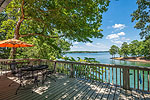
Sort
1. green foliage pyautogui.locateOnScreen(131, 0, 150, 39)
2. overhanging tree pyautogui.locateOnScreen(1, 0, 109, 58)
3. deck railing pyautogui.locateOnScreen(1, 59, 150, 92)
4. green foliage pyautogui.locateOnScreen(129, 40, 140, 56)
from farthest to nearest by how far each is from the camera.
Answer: green foliage pyautogui.locateOnScreen(129, 40, 140, 56) → overhanging tree pyautogui.locateOnScreen(1, 0, 109, 58) → green foliage pyautogui.locateOnScreen(131, 0, 150, 39) → deck railing pyautogui.locateOnScreen(1, 59, 150, 92)

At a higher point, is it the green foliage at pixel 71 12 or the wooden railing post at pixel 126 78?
the green foliage at pixel 71 12

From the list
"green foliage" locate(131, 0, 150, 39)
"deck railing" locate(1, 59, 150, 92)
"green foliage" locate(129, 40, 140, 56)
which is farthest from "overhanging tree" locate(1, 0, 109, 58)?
"green foliage" locate(129, 40, 140, 56)

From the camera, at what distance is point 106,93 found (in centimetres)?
298

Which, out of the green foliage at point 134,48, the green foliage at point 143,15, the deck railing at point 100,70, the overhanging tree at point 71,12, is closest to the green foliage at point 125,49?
the green foliage at point 134,48

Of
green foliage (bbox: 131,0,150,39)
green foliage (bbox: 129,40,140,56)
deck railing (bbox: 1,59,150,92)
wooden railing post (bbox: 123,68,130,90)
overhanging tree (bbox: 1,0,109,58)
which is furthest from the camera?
green foliage (bbox: 129,40,140,56)

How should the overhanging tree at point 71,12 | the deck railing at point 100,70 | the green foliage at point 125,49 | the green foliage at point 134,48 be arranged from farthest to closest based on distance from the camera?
the green foliage at point 125,49 → the green foliage at point 134,48 → the overhanging tree at point 71,12 → the deck railing at point 100,70

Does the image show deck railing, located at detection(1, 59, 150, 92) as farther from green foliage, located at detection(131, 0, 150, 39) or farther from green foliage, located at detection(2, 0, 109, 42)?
green foliage, located at detection(131, 0, 150, 39)

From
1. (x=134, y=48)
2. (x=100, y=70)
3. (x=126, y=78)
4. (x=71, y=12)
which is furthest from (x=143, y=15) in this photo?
(x=134, y=48)

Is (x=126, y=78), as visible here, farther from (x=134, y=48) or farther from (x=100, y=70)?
(x=134, y=48)

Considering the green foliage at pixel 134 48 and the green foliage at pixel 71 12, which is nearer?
the green foliage at pixel 71 12

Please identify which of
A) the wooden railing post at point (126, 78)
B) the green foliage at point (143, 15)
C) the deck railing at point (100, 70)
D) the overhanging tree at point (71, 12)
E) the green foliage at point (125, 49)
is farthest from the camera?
the green foliage at point (125, 49)

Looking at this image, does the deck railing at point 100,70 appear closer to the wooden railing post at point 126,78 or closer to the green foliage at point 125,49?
the wooden railing post at point 126,78

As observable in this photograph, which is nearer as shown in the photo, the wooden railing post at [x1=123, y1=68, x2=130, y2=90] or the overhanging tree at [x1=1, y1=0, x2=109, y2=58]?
the wooden railing post at [x1=123, y1=68, x2=130, y2=90]

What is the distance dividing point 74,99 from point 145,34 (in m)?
6.01
